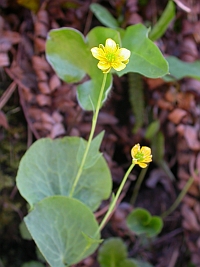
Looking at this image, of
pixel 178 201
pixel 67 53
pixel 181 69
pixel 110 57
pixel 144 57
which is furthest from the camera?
pixel 178 201

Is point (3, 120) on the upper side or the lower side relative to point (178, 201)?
upper

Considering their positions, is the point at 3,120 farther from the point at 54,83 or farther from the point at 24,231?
the point at 24,231

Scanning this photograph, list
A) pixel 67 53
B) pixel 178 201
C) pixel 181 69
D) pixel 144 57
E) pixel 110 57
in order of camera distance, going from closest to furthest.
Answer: pixel 110 57 → pixel 144 57 → pixel 67 53 → pixel 181 69 → pixel 178 201

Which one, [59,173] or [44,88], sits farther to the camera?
[44,88]

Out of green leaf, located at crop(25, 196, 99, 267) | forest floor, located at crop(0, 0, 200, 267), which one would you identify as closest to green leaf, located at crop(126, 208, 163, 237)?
forest floor, located at crop(0, 0, 200, 267)

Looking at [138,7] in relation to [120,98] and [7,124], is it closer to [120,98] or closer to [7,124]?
[120,98]

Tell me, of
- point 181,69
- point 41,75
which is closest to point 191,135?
point 181,69

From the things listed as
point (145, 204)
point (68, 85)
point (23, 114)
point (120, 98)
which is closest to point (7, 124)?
point (23, 114)

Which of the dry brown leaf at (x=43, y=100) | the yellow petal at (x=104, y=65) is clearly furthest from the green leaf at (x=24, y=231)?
the yellow petal at (x=104, y=65)
